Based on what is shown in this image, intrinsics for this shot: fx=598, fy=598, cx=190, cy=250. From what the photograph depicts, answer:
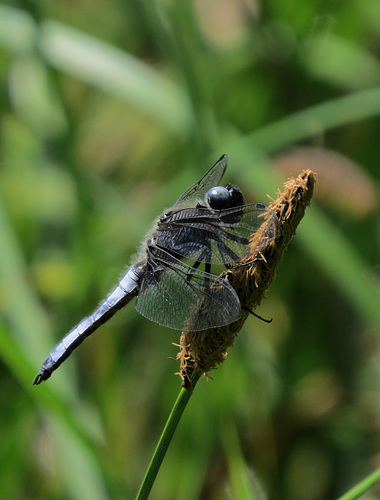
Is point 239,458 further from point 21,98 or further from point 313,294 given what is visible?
point 21,98

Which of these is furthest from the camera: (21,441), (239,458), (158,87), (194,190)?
(158,87)

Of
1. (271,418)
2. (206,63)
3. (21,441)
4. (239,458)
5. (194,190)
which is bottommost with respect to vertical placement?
(21,441)

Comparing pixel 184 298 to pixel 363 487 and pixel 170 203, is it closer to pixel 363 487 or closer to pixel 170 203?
pixel 363 487

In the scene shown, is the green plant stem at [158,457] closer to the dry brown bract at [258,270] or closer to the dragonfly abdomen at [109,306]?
the dry brown bract at [258,270]

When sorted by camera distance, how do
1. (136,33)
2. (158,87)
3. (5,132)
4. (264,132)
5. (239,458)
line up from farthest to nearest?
(136,33)
(5,132)
(158,87)
(264,132)
(239,458)

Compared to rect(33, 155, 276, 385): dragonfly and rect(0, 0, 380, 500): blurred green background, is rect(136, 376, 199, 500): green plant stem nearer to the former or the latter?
rect(33, 155, 276, 385): dragonfly

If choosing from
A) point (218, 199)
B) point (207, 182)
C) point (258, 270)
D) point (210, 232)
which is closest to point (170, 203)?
point (207, 182)

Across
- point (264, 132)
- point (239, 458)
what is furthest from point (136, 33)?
point (239, 458)
